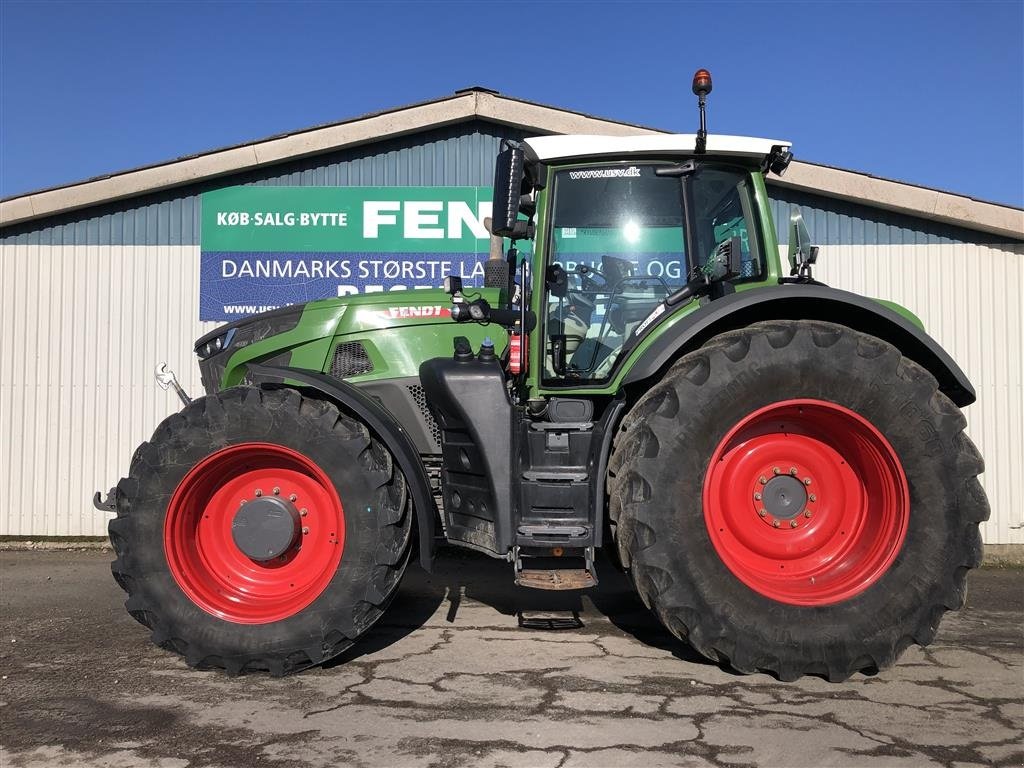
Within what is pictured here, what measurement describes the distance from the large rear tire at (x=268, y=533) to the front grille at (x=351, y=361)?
0.64m

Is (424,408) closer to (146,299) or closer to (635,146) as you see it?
(635,146)

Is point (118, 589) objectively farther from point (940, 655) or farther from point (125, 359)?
point (940, 655)

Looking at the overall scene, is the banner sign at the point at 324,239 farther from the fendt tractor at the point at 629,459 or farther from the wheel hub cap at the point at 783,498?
the wheel hub cap at the point at 783,498

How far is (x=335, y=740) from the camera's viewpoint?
2840 millimetres

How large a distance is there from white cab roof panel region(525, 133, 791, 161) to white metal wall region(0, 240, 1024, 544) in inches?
161

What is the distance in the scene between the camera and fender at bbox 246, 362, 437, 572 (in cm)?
363

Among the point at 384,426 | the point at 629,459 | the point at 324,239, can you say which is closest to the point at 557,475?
the point at 629,459

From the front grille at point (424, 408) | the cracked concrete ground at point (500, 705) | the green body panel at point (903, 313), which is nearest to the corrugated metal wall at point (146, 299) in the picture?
the cracked concrete ground at point (500, 705)

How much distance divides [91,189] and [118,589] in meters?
3.98

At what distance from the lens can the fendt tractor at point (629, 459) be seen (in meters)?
3.25

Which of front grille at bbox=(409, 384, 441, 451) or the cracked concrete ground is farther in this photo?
front grille at bbox=(409, 384, 441, 451)

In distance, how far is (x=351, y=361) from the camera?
4332 millimetres

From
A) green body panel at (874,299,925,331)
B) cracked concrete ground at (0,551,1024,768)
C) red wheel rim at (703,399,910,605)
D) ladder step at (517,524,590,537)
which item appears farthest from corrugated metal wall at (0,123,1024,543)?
ladder step at (517,524,590,537)

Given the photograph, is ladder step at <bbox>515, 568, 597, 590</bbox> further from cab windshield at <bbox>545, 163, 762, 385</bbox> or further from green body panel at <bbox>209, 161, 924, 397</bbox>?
green body panel at <bbox>209, 161, 924, 397</bbox>
